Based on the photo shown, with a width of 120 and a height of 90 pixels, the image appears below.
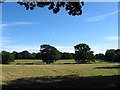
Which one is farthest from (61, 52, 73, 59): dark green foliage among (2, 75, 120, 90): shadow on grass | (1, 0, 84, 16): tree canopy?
(1, 0, 84, 16): tree canopy

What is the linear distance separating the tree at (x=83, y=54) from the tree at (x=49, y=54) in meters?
10.3

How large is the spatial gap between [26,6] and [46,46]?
407 ft

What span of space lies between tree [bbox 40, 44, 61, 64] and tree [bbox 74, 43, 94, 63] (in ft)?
33.9

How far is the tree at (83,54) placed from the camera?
145000 mm

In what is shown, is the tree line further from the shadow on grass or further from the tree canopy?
the tree canopy

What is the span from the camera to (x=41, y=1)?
21.9 meters

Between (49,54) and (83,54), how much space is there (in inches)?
710

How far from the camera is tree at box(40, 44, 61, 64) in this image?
137 meters

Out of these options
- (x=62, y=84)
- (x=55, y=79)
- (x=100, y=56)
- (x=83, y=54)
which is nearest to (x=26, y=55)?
(x=83, y=54)

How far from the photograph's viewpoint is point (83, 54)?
148 m

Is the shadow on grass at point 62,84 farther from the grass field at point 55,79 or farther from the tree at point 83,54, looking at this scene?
the tree at point 83,54

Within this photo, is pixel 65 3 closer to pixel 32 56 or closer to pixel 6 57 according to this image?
pixel 6 57

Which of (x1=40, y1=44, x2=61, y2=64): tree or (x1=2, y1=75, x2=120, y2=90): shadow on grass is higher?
(x1=40, y1=44, x2=61, y2=64): tree

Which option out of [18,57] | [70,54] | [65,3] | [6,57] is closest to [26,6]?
[65,3]
